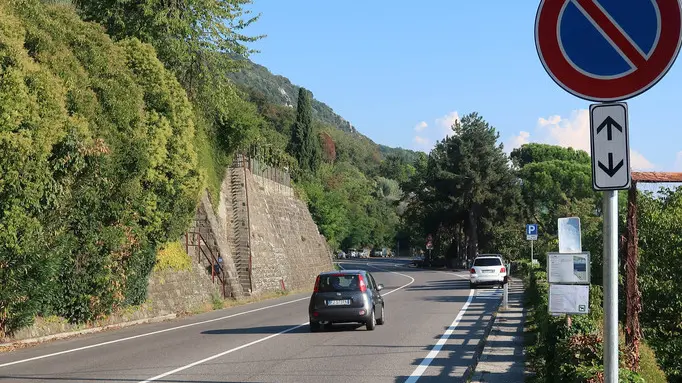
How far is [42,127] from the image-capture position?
18969mm

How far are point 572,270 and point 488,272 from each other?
31.3 metres

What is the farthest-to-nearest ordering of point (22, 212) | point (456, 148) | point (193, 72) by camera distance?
point (456, 148) → point (193, 72) → point (22, 212)

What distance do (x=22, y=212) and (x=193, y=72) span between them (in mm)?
17145

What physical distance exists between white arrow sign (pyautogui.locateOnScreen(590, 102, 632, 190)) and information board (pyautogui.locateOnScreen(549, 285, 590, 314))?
551 cm

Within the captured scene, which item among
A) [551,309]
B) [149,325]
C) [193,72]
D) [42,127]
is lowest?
[149,325]

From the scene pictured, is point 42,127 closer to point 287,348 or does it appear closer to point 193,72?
point 287,348

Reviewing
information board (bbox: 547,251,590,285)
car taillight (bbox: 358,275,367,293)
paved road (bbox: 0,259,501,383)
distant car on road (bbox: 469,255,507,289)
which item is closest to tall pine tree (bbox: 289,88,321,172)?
distant car on road (bbox: 469,255,507,289)

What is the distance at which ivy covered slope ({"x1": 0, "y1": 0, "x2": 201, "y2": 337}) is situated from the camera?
1852 centimetres

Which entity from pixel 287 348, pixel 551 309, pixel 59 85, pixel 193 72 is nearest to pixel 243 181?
pixel 193 72

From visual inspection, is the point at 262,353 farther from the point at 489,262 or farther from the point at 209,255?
the point at 489,262

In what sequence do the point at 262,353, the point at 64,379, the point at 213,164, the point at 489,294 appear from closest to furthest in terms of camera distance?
the point at 64,379
the point at 262,353
the point at 489,294
the point at 213,164

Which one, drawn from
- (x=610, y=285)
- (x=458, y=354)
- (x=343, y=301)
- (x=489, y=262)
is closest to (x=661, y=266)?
(x=458, y=354)

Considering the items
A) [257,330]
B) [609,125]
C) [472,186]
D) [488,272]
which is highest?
[472,186]

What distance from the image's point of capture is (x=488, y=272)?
134 ft
